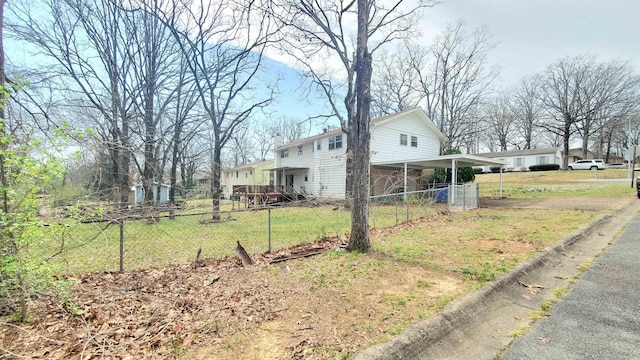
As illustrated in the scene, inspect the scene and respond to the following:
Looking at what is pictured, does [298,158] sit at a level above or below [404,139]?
below

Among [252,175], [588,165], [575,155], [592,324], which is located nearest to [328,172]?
[252,175]

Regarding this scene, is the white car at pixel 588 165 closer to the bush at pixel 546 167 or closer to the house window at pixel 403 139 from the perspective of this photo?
the bush at pixel 546 167

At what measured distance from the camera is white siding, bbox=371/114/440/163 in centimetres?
1845

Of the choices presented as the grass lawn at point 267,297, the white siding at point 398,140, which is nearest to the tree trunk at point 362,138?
the grass lawn at point 267,297

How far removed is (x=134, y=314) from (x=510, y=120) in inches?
2087

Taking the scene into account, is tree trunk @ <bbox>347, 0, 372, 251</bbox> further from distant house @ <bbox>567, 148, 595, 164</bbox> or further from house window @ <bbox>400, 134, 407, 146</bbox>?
distant house @ <bbox>567, 148, 595, 164</bbox>

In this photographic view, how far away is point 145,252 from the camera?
6.74 m

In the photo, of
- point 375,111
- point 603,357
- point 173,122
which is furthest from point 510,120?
point 603,357

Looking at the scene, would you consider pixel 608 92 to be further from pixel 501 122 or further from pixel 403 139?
pixel 403 139

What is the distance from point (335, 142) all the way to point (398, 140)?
170 inches

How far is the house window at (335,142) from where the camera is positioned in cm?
1984

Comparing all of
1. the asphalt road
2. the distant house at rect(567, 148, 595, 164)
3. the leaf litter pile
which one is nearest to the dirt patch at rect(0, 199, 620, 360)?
the leaf litter pile

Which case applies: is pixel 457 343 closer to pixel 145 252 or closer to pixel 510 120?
pixel 145 252

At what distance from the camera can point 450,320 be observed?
2.84 m
